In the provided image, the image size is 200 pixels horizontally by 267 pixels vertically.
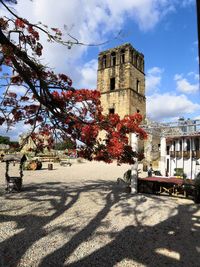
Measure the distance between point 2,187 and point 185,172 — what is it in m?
14.7

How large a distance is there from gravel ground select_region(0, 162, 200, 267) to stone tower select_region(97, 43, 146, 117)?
109ft

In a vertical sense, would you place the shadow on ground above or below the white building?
below

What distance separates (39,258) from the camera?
5891 mm

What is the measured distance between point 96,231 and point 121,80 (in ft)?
133

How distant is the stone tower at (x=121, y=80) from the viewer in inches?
1775

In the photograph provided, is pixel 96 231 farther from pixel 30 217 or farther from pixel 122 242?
pixel 30 217

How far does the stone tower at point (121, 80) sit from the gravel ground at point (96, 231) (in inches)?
1308

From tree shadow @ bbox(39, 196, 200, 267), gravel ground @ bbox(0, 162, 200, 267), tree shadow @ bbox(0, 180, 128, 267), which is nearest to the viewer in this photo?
tree shadow @ bbox(39, 196, 200, 267)

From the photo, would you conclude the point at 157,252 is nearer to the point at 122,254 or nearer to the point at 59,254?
the point at 122,254

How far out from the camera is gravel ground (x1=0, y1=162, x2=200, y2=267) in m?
5.99

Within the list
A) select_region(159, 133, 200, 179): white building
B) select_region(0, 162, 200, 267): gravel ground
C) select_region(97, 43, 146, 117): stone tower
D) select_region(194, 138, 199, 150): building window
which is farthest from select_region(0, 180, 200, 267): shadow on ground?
select_region(97, 43, 146, 117): stone tower

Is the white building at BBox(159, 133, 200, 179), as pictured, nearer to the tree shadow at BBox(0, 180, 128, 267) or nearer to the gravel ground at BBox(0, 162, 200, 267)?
the tree shadow at BBox(0, 180, 128, 267)

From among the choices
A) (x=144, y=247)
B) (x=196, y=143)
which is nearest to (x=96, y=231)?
(x=144, y=247)

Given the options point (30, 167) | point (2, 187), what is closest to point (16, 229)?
point (2, 187)
